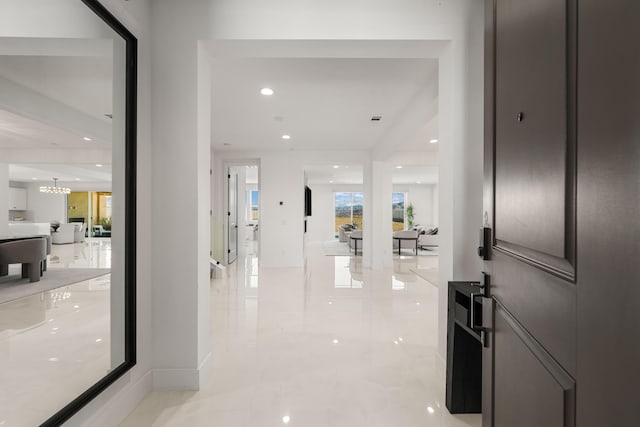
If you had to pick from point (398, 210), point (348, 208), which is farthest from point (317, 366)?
point (398, 210)

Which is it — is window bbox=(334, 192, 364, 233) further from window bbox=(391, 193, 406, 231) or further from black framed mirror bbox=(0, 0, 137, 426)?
black framed mirror bbox=(0, 0, 137, 426)

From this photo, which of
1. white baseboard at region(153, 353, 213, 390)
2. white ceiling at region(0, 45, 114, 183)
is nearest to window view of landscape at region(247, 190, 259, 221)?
white baseboard at region(153, 353, 213, 390)

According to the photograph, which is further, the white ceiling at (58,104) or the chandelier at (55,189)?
the chandelier at (55,189)

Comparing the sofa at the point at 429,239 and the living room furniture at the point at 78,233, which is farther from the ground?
the living room furniture at the point at 78,233

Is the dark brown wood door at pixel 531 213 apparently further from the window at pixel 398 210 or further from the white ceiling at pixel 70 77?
the window at pixel 398 210

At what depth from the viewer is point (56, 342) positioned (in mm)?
1601

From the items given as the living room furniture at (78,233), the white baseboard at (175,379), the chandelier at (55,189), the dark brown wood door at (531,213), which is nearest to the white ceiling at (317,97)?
the chandelier at (55,189)

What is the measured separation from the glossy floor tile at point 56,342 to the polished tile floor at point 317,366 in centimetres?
49

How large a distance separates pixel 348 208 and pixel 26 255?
1397 centimetres

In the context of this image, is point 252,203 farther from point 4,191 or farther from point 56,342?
point 4,191

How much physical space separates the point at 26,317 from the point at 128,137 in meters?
1.13

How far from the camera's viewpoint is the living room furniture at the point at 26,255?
1.39m

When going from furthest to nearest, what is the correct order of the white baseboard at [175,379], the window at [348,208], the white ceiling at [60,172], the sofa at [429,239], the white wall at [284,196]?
the window at [348,208]
the sofa at [429,239]
the white wall at [284,196]
the white baseboard at [175,379]
the white ceiling at [60,172]

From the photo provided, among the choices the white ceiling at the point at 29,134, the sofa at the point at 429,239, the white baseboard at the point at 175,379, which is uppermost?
the white ceiling at the point at 29,134
